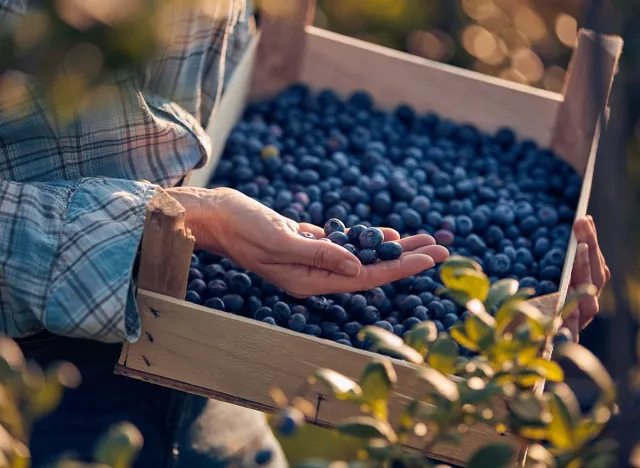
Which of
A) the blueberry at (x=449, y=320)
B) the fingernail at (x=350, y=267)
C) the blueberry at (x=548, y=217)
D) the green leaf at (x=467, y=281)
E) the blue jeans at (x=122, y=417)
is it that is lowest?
the blue jeans at (x=122, y=417)

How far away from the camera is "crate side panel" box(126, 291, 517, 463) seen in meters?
1.25

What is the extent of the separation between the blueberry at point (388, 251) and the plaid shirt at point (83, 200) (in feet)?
1.38

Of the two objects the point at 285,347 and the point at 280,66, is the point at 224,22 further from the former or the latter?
the point at 285,347

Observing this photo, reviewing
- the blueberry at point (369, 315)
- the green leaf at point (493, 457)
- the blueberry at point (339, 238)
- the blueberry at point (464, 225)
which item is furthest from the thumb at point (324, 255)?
the green leaf at point (493, 457)

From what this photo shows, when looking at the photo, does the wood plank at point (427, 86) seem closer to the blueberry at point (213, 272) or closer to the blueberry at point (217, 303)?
the blueberry at point (213, 272)

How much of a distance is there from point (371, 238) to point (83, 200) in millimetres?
502

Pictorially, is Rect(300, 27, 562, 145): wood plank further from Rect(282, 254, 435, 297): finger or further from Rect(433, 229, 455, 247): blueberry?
Rect(282, 254, 435, 297): finger

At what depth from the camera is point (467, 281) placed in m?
0.82

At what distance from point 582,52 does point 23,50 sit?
1.91 metres

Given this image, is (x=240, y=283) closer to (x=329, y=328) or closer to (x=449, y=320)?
(x=329, y=328)

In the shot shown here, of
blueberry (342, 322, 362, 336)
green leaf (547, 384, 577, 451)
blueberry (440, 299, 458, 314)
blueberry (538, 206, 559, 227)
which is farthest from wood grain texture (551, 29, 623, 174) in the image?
green leaf (547, 384, 577, 451)

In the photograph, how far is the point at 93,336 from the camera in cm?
121

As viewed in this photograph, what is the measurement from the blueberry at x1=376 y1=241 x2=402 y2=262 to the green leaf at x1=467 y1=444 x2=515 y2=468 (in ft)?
2.48

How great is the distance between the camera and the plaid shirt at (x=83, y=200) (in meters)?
1.20
